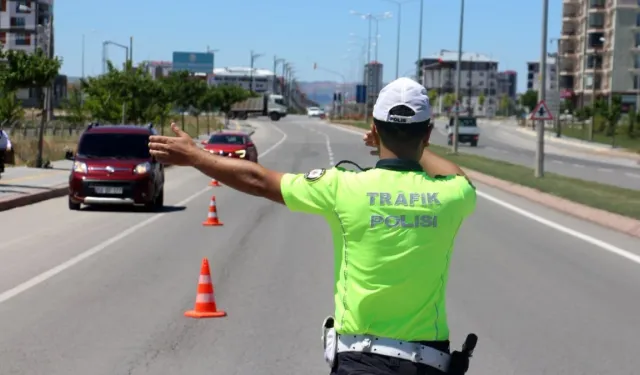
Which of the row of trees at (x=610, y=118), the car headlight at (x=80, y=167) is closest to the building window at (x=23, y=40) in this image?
the row of trees at (x=610, y=118)

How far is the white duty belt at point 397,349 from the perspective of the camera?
150 inches

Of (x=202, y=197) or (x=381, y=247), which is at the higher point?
(x=381, y=247)

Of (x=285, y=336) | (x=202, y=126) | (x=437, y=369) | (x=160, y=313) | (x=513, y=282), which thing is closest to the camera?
(x=437, y=369)

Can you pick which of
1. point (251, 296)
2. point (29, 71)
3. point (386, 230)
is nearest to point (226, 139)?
point (29, 71)

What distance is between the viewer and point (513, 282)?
1376 centimetres

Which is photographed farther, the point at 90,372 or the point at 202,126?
the point at 202,126

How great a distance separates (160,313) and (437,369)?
7.47m

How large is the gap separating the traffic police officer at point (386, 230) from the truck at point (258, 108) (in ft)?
462

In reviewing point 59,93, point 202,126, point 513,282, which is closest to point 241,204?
point 513,282

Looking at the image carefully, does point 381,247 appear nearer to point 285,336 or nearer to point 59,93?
point 285,336

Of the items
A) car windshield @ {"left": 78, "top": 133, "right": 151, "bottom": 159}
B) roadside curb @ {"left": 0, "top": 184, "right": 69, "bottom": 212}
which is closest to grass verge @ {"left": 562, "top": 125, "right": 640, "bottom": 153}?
roadside curb @ {"left": 0, "top": 184, "right": 69, "bottom": 212}

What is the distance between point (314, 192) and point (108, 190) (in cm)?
2027

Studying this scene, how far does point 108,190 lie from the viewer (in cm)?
2380

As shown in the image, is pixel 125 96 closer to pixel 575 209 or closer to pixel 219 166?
pixel 575 209
